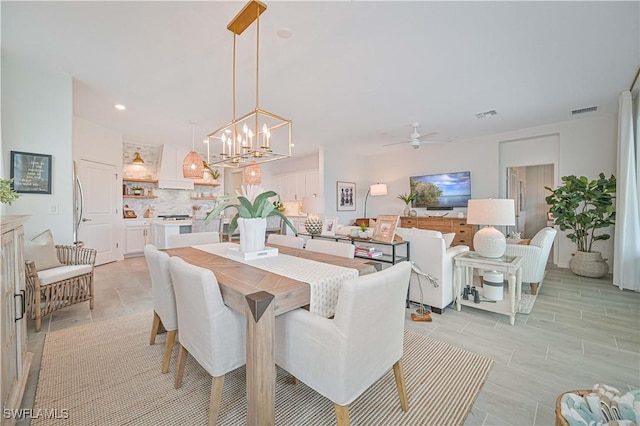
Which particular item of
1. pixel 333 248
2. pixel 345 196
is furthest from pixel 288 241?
pixel 345 196

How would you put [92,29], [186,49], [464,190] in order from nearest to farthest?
[92,29], [186,49], [464,190]

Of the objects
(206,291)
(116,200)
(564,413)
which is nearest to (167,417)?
(206,291)

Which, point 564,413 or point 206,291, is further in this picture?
point 206,291

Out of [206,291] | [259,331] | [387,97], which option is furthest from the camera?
[387,97]

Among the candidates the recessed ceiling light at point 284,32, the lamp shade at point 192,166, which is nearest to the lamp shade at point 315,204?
the lamp shade at point 192,166

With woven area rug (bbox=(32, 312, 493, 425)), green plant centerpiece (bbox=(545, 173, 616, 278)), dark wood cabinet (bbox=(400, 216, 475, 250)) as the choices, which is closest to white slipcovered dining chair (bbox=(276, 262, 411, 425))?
woven area rug (bbox=(32, 312, 493, 425))

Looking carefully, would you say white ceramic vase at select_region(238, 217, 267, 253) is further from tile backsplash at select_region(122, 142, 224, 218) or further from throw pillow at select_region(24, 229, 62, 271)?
tile backsplash at select_region(122, 142, 224, 218)

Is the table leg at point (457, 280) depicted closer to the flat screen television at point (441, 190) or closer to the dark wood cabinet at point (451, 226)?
the dark wood cabinet at point (451, 226)

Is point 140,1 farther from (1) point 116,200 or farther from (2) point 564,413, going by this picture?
(1) point 116,200

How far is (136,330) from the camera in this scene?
2.53m

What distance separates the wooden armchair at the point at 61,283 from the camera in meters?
2.46

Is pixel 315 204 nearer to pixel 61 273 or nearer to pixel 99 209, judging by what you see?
pixel 61 273

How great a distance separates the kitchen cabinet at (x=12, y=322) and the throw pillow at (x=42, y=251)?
125 cm

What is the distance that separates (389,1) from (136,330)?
11.7ft
